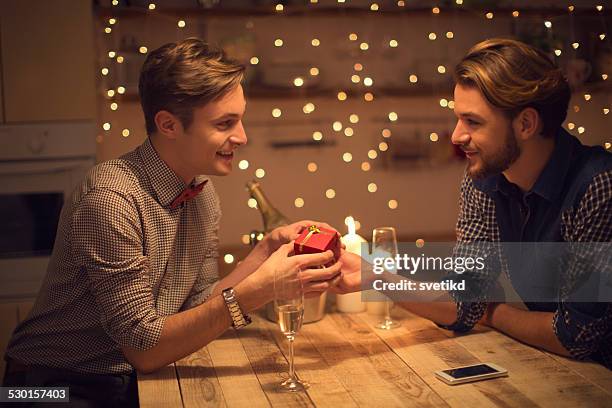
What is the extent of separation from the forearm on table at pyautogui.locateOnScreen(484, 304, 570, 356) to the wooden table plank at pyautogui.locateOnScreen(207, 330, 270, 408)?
22.3 inches

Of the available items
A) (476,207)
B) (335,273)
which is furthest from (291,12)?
(335,273)

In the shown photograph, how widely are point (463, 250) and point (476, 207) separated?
119mm

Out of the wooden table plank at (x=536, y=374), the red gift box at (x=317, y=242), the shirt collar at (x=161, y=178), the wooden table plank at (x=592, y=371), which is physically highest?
the shirt collar at (x=161, y=178)

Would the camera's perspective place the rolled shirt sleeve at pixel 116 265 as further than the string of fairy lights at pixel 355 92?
No

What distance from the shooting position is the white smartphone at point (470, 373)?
4.62ft

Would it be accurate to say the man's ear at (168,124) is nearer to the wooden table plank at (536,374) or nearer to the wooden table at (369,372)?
the wooden table at (369,372)

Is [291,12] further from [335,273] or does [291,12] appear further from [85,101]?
[335,273]

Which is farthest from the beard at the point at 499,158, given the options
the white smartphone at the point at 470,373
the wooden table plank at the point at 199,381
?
the wooden table plank at the point at 199,381

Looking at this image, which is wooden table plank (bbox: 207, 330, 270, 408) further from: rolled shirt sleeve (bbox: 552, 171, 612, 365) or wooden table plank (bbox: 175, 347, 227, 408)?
rolled shirt sleeve (bbox: 552, 171, 612, 365)

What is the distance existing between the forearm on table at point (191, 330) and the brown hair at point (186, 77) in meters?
0.44

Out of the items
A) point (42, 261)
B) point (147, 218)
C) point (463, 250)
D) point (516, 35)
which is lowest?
point (42, 261)

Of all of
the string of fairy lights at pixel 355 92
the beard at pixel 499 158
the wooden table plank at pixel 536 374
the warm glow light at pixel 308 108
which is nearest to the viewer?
the wooden table plank at pixel 536 374

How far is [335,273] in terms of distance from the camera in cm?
160

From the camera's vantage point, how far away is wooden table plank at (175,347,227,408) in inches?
53.6
